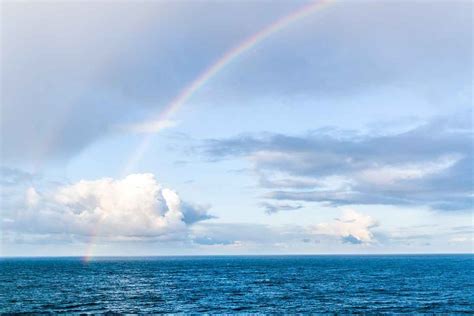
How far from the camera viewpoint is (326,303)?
267ft

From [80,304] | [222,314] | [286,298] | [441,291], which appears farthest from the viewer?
[441,291]

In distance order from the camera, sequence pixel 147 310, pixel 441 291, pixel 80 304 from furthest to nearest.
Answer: pixel 441 291
pixel 80 304
pixel 147 310

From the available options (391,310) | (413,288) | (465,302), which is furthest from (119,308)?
(413,288)

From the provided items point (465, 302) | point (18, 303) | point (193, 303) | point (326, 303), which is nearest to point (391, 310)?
point (326, 303)

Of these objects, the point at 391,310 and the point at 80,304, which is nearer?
the point at 391,310

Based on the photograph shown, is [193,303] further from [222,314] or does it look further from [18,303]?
[18,303]

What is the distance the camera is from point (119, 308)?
76.2 metres

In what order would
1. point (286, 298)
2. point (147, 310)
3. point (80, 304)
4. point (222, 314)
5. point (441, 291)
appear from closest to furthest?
1. point (222, 314)
2. point (147, 310)
3. point (80, 304)
4. point (286, 298)
5. point (441, 291)

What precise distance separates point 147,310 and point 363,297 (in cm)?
4084

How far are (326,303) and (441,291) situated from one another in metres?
35.0

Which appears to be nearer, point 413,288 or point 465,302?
point 465,302

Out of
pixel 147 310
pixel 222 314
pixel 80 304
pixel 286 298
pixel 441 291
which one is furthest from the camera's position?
pixel 441 291

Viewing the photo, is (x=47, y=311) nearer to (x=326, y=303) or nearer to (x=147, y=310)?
(x=147, y=310)

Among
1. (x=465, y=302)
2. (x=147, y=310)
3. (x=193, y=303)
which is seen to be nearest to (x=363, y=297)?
(x=465, y=302)
